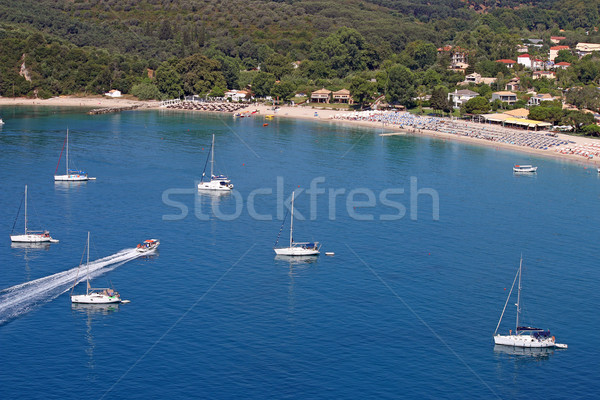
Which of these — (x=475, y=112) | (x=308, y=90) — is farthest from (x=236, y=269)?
(x=308, y=90)

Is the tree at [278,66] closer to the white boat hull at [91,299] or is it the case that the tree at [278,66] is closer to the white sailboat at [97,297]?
the white sailboat at [97,297]

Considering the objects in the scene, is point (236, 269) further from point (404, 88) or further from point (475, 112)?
point (404, 88)

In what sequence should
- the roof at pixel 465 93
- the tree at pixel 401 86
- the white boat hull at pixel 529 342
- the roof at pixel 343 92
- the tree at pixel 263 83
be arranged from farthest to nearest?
the tree at pixel 263 83 < the roof at pixel 343 92 < the tree at pixel 401 86 < the roof at pixel 465 93 < the white boat hull at pixel 529 342

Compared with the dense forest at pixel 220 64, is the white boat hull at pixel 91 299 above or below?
A: below

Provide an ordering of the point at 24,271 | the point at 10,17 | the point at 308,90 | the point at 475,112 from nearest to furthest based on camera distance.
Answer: the point at 24,271
the point at 475,112
the point at 308,90
the point at 10,17

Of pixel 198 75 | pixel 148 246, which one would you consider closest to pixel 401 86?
pixel 198 75

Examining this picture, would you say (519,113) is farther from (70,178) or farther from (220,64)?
(70,178)

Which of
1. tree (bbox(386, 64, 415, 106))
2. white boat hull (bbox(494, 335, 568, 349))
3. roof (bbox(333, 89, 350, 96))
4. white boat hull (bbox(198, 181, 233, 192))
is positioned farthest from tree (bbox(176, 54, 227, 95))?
white boat hull (bbox(494, 335, 568, 349))

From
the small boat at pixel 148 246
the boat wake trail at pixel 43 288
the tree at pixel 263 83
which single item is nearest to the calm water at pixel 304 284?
the boat wake trail at pixel 43 288
